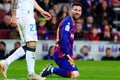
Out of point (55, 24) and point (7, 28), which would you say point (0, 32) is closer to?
point (7, 28)

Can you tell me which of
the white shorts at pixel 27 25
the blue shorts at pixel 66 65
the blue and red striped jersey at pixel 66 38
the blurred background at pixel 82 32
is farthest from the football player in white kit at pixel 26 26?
the blurred background at pixel 82 32

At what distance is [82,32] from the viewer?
2447cm

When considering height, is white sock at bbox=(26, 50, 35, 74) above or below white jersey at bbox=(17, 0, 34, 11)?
below

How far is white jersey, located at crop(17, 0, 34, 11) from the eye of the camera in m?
12.9

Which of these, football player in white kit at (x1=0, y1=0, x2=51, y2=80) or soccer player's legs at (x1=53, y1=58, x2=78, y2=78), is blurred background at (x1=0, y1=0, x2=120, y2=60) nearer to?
soccer player's legs at (x1=53, y1=58, x2=78, y2=78)

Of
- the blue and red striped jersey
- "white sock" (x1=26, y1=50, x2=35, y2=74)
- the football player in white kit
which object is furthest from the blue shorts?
"white sock" (x1=26, y1=50, x2=35, y2=74)

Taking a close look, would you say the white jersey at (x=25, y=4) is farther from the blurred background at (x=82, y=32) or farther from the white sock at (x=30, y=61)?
the blurred background at (x=82, y=32)

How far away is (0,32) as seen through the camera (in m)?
23.8

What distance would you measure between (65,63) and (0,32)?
971 cm

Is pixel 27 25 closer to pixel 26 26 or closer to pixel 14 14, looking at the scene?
pixel 26 26

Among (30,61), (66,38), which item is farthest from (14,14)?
(66,38)

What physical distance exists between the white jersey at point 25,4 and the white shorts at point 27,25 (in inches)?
3.4

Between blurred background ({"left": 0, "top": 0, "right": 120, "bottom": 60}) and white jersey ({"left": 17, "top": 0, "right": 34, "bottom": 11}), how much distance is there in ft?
31.8

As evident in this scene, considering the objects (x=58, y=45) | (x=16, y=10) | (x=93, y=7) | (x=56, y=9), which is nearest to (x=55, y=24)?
(x=56, y=9)
